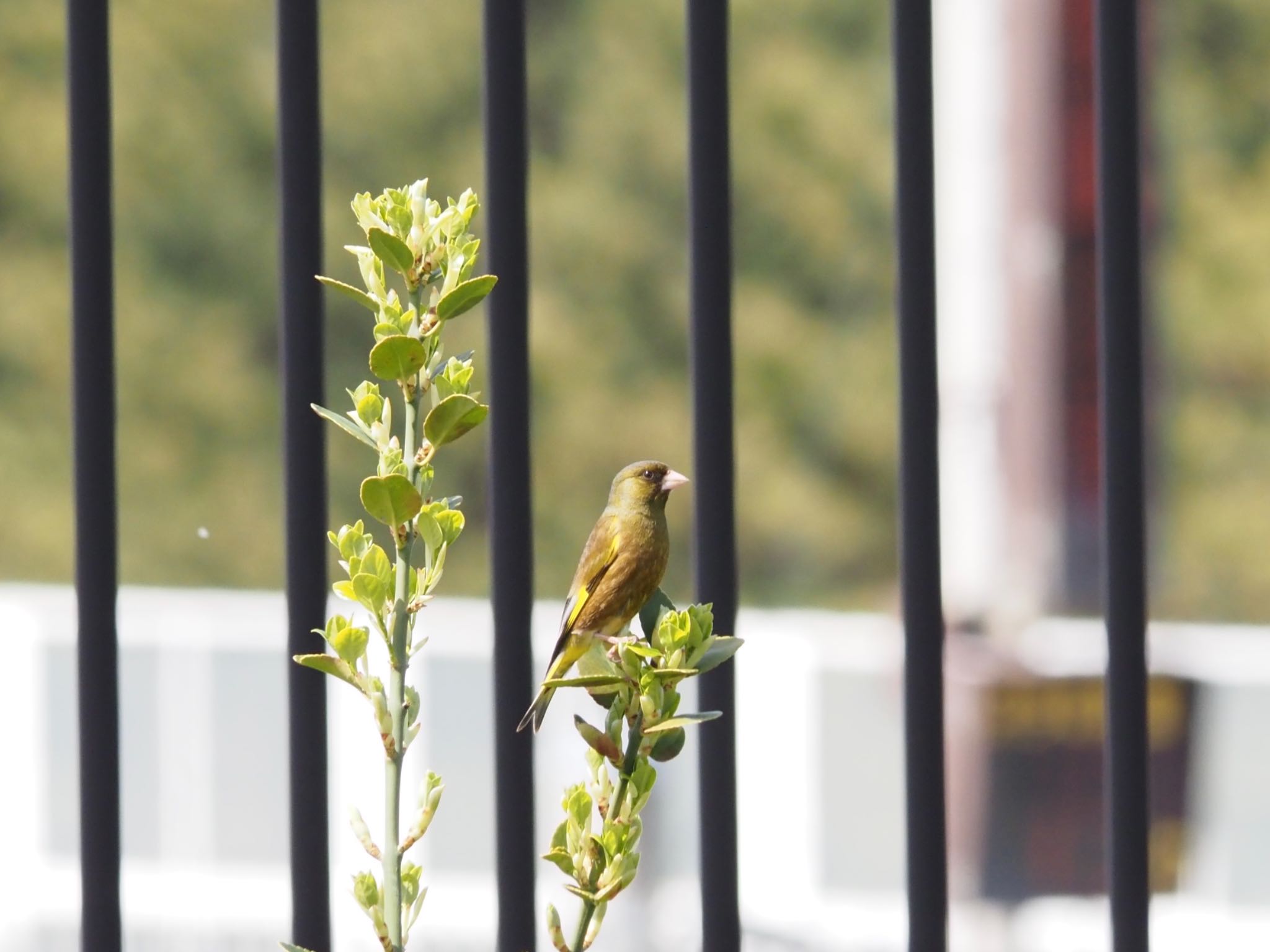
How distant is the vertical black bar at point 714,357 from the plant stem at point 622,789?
0.50ft

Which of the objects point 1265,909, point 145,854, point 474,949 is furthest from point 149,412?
point 1265,909

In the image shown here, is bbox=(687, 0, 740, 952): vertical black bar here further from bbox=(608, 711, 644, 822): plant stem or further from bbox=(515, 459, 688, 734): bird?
bbox=(608, 711, 644, 822): plant stem

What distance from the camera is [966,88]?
6.50 metres

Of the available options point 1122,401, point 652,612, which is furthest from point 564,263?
point 652,612

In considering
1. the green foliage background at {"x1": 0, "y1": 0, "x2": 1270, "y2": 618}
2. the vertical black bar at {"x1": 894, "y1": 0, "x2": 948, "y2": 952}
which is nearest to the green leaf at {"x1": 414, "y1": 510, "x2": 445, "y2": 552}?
the vertical black bar at {"x1": 894, "y1": 0, "x2": 948, "y2": 952}

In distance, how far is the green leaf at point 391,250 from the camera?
0.46 m

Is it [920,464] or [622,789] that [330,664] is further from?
[920,464]

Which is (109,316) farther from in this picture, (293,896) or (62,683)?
(62,683)

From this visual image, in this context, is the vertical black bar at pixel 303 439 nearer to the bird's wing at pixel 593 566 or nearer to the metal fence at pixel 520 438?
the metal fence at pixel 520 438

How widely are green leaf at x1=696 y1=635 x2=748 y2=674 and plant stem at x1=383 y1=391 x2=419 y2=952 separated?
3.5 inches

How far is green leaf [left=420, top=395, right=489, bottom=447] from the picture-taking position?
46 cm

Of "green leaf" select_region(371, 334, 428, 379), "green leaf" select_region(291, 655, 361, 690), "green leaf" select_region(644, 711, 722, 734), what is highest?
"green leaf" select_region(371, 334, 428, 379)

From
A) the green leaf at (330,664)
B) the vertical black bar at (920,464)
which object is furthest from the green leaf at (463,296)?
the vertical black bar at (920,464)

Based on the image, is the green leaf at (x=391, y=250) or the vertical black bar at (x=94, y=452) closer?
the green leaf at (x=391, y=250)
